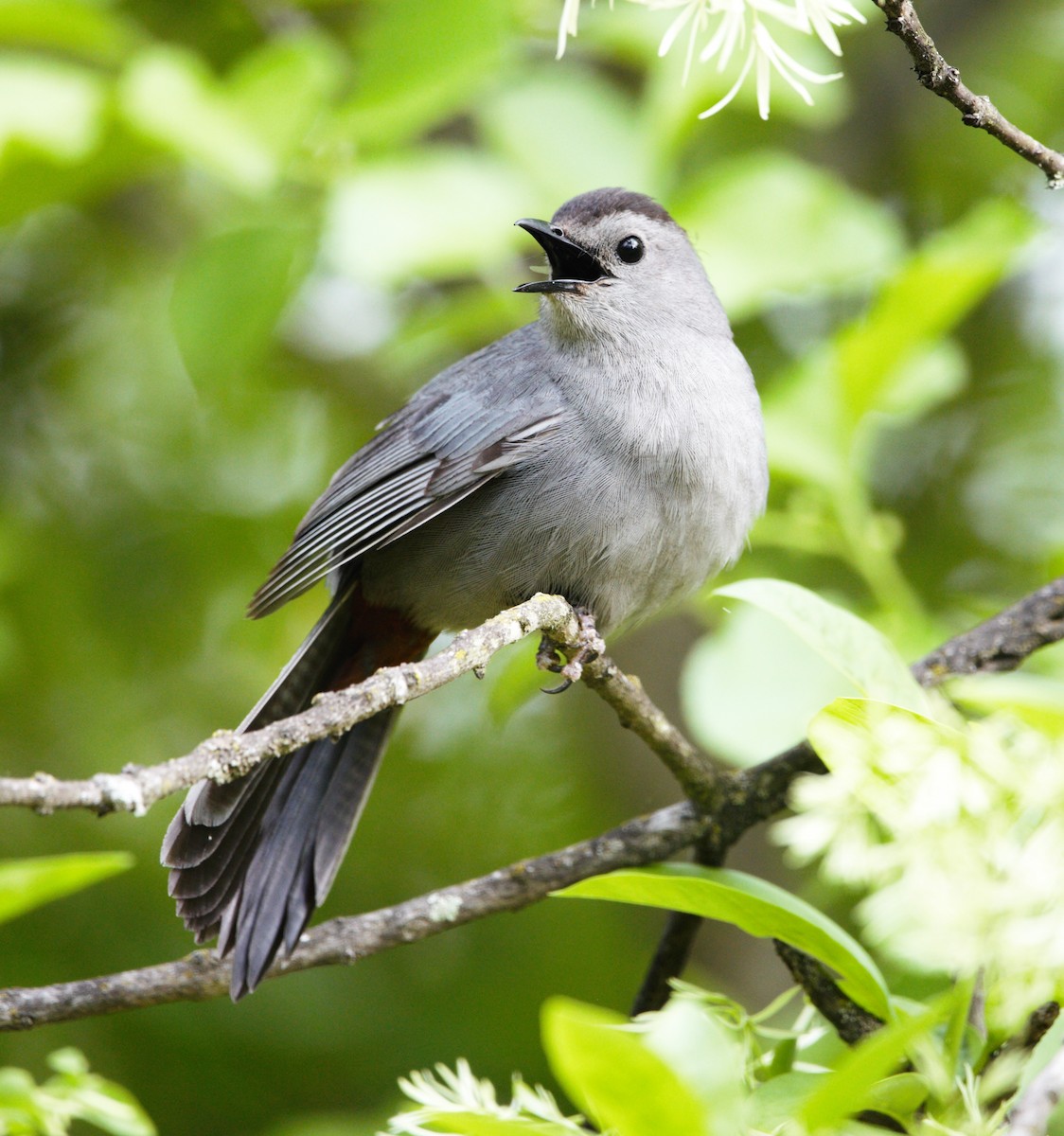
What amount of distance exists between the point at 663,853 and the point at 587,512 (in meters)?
0.86

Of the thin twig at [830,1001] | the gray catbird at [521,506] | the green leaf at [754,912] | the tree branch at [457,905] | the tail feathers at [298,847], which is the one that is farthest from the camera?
the gray catbird at [521,506]

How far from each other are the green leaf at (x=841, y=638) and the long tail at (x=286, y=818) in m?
1.02

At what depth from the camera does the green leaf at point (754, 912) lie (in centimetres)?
184

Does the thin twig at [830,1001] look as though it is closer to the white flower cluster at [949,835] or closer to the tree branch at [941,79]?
the white flower cluster at [949,835]

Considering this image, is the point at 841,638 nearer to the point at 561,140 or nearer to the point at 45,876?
the point at 45,876

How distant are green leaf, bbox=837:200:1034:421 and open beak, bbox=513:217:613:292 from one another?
0.68 meters

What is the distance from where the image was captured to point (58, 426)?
208 inches

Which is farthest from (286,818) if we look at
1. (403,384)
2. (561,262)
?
(403,384)

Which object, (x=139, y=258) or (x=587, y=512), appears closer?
(x=587, y=512)

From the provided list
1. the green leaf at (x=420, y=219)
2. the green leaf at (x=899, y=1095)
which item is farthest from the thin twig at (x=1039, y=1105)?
the green leaf at (x=420, y=219)

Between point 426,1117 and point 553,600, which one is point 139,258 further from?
point 426,1117

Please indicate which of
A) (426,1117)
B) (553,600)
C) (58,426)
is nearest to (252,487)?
(58,426)

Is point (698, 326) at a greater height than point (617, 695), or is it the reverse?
point (698, 326)

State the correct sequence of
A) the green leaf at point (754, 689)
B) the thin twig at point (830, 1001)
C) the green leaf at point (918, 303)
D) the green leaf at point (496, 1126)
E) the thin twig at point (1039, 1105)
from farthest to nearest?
the green leaf at point (918, 303) < the green leaf at point (754, 689) < the thin twig at point (830, 1001) < the green leaf at point (496, 1126) < the thin twig at point (1039, 1105)
